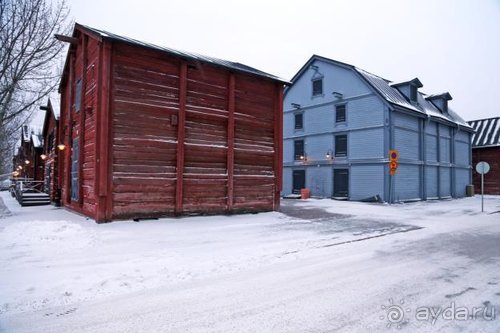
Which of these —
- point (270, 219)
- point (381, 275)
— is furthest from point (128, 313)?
point (270, 219)

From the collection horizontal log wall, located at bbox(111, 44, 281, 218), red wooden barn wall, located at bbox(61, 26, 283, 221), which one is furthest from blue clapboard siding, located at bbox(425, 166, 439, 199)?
horizontal log wall, located at bbox(111, 44, 281, 218)

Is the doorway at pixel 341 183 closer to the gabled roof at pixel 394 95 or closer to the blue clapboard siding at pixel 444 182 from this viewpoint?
A: the gabled roof at pixel 394 95

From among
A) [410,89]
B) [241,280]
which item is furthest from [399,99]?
[241,280]

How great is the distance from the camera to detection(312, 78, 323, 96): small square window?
27.6 meters

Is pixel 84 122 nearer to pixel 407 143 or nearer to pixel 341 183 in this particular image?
pixel 341 183

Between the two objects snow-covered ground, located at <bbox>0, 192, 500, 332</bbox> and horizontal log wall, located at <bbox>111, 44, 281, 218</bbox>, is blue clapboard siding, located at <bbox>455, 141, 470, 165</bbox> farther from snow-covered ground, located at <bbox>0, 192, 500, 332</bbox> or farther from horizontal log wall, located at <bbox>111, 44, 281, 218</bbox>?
snow-covered ground, located at <bbox>0, 192, 500, 332</bbox>

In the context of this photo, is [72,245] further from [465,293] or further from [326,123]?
[326,123]

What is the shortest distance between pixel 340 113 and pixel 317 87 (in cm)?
343

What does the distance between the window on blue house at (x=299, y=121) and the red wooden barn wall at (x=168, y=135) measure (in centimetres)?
1330

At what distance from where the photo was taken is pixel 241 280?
5473mm

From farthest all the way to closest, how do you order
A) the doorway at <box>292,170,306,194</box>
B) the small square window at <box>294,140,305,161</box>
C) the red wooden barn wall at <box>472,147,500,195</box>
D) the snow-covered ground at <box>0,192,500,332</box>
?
the red wooden barn wall at <box>472,147,500,195</box>, the small square window at <box>294,140,305,161</box>, the doorway at <box>292,170,306,194</box>, the snow-covered ground at <box>0,192,500,332</box>

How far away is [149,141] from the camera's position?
12102 mm

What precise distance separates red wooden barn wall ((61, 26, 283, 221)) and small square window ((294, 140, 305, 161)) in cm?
1293

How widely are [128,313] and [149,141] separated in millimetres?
8798
